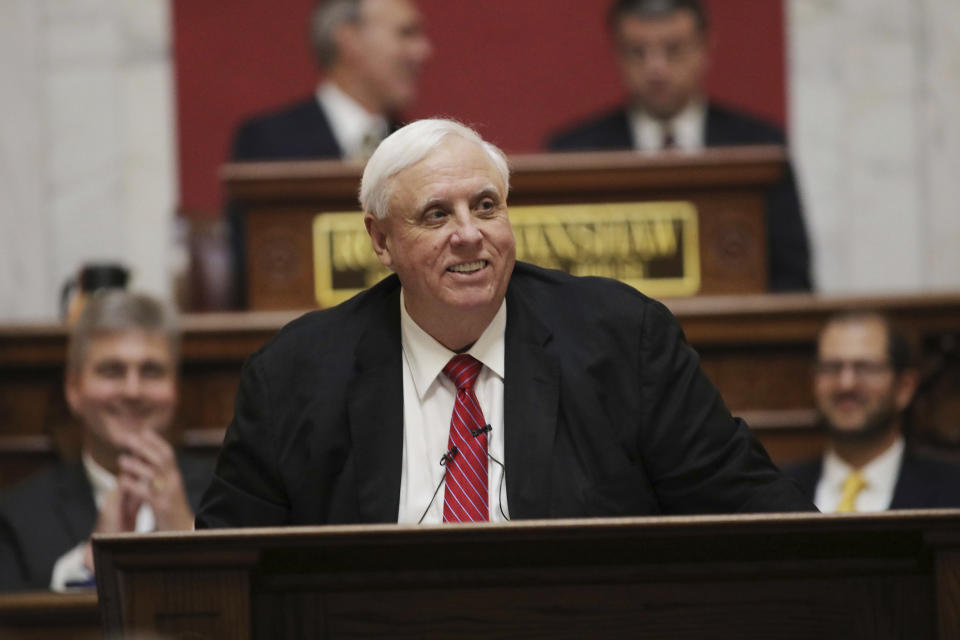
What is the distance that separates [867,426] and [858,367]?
8.0 inches

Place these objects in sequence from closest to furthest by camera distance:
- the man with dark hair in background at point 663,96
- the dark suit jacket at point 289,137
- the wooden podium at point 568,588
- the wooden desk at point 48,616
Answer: the wooden podium at point 568,588, the wooden desk at point 48,616, the dark suit jacket at point 289,137, the man with dark hair in background at point 663,96

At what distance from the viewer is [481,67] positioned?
7.81 meters

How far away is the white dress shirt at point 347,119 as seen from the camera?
6.12 meters

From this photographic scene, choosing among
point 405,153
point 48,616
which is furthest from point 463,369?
point 48,616

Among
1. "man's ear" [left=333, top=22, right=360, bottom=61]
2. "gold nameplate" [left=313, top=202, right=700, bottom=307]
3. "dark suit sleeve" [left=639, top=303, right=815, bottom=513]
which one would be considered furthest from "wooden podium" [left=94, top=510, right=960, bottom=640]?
"man's ear" [left=333, top=22, right=360, bottom=61]

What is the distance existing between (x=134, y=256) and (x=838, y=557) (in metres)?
5.59

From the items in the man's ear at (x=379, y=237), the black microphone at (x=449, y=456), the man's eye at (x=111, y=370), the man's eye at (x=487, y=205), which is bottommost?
the man's eye at (x=111, y=370)

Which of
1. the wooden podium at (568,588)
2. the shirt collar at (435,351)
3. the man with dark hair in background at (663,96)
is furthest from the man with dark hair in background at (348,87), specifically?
the wooden podium at (568,588)

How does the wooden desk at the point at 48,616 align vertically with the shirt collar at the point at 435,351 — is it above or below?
below

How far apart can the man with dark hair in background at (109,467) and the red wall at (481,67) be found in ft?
10.5

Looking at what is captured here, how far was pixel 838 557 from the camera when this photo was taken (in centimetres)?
236

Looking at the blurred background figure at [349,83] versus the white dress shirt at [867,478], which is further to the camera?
the blurred background figure at [349,83]

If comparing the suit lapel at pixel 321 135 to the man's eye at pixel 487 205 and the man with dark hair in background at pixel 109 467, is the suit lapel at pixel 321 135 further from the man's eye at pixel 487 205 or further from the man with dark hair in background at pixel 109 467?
the man's eye at pixel 487 205

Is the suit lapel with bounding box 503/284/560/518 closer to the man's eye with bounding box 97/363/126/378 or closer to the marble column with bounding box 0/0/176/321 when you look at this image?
the man's eye with bounding box 97/363/126/378
